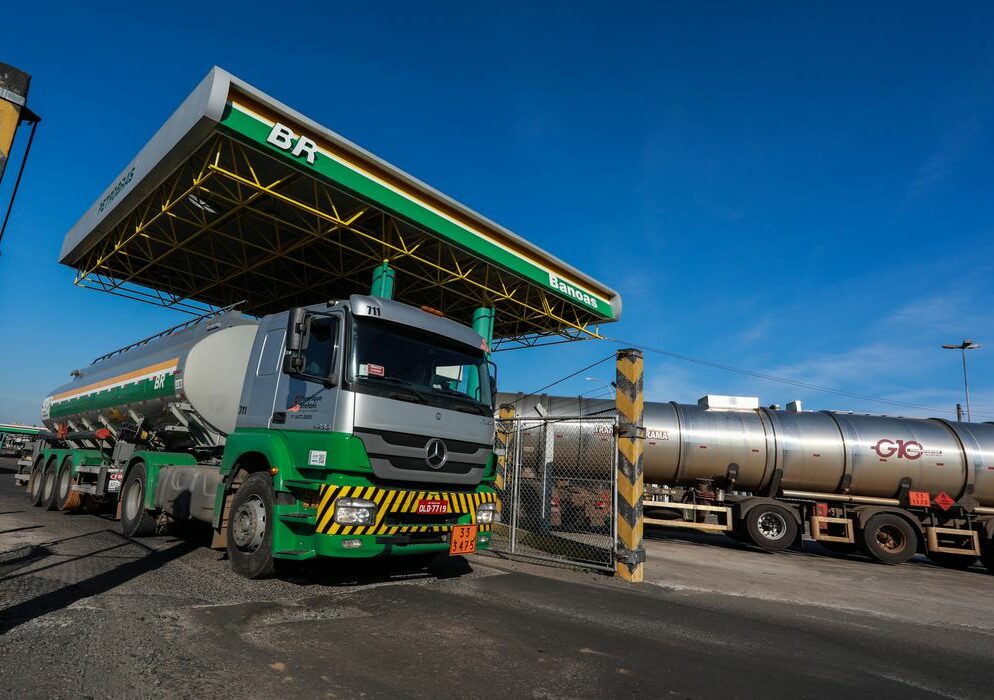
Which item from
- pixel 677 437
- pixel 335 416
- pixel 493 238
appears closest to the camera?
pixel 335 416

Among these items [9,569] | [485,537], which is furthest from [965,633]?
[9,569]

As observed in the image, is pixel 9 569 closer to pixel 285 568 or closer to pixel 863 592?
pixel 285 568

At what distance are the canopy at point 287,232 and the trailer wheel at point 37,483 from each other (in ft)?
19.5

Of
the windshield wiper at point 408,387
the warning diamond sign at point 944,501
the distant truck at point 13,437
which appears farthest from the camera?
the distant truck at point 13,437

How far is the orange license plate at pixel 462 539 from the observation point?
596 centimetres

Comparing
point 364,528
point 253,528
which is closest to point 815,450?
point 364,528

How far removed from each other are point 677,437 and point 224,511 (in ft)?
34.5

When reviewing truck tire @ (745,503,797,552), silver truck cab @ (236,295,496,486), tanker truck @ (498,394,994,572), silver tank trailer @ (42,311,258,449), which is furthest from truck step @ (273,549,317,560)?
truck tire @ (745,503,797,552)

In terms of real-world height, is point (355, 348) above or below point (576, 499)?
above

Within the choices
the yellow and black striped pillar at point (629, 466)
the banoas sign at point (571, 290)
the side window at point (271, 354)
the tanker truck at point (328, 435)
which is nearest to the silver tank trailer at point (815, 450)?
the banoas sign at point (571, 290)

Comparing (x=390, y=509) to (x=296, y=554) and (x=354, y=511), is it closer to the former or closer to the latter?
(x=354, y=511)

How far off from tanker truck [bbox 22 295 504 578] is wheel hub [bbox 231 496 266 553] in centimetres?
1

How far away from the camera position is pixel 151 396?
8.65m

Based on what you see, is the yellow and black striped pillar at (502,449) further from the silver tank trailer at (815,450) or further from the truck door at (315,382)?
the truck door at (315,382)
